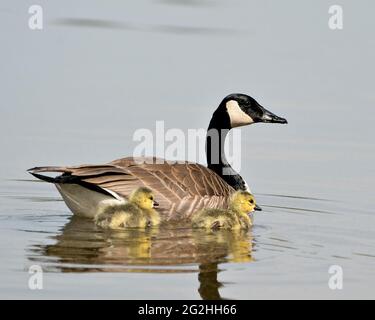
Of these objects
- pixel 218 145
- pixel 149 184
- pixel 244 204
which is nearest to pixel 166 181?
pixel 149 184

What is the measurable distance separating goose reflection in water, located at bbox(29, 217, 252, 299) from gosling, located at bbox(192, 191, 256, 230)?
0.25ft

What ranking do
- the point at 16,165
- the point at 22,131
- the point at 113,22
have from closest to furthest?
the point at 16,165 → the point at 22,131 → the point at 113,22

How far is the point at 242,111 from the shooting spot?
1355cm

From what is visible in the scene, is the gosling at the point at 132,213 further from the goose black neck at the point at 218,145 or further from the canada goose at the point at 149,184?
the goose black neck at the point at 218,145

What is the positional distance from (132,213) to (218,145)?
2.47 m

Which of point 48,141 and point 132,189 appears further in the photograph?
point 48,141

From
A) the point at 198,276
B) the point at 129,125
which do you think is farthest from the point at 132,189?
the point at 129,125

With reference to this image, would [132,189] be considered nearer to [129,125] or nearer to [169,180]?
[169,180]

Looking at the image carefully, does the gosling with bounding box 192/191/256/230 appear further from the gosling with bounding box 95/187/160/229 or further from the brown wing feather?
the gosling with bounding box 95/187/160/229

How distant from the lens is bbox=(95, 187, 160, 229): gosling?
11.3m

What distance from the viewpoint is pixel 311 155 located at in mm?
14453

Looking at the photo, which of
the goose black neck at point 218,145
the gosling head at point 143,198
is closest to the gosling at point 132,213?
the gosling head at point 143,198

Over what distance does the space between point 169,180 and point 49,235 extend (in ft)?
5.54

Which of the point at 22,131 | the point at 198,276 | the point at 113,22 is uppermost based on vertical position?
the point at 113,22
